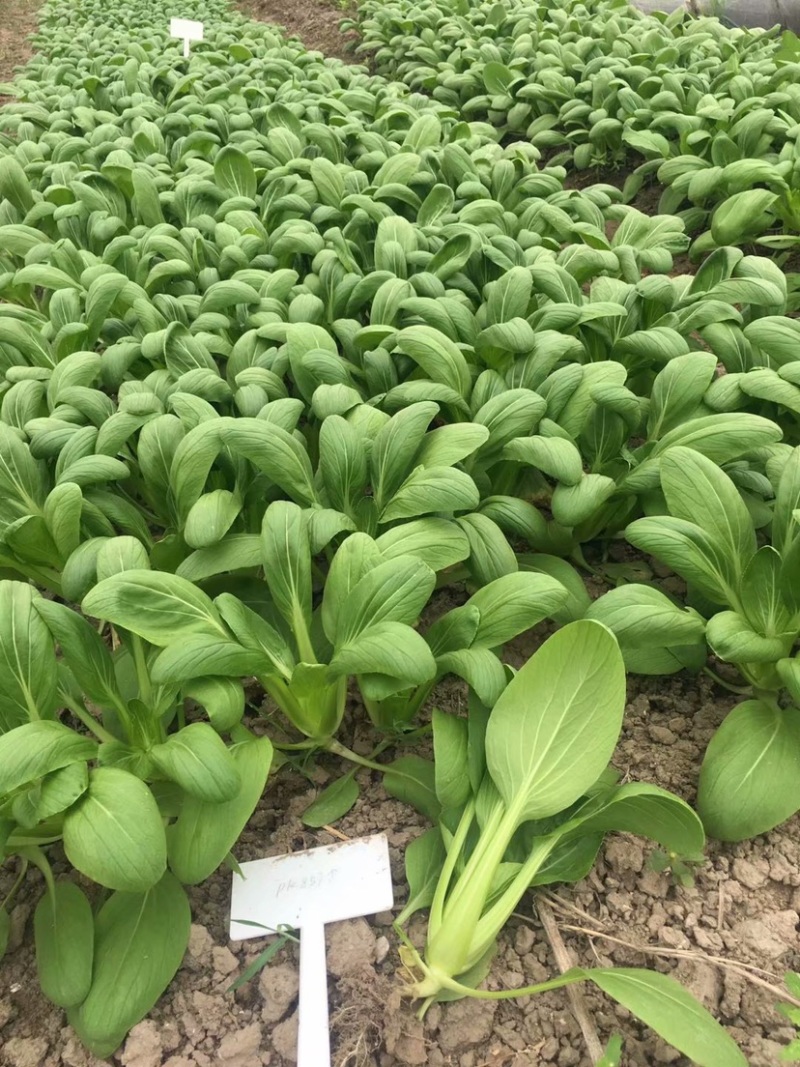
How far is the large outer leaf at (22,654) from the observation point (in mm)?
1170

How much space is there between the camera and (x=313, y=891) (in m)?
1.25

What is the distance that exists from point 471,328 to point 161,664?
1100 millimetres

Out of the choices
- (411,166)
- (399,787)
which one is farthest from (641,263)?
(399,787)

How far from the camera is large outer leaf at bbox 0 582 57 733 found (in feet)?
3.84

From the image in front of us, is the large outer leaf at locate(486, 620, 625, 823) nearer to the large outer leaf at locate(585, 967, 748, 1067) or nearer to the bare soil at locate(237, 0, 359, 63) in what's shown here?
the large outer leaf at locate(585, 967, 748, 1067)

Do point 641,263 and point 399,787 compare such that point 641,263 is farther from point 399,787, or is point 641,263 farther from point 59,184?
point 59,184

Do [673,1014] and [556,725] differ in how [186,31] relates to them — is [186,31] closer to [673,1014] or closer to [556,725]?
[556,725]

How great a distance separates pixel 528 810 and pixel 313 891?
39 centimetres

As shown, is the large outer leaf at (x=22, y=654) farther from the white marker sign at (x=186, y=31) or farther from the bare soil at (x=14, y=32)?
the bare soil at (x=14, y=32)

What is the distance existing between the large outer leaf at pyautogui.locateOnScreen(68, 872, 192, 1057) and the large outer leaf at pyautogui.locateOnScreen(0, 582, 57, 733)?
1.18 feet

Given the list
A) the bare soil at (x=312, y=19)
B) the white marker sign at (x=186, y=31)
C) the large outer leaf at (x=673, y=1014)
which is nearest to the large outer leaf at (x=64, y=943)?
the large outer leaf at (x=673, y=1014)

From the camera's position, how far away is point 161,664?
113 centimetres

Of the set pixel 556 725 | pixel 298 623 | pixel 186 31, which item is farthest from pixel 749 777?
pixel 186 31

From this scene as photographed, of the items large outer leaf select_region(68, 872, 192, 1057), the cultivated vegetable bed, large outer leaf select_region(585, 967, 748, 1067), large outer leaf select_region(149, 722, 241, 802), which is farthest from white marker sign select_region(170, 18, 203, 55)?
large outer leaf select_region(585, 967, 748, 1067)
